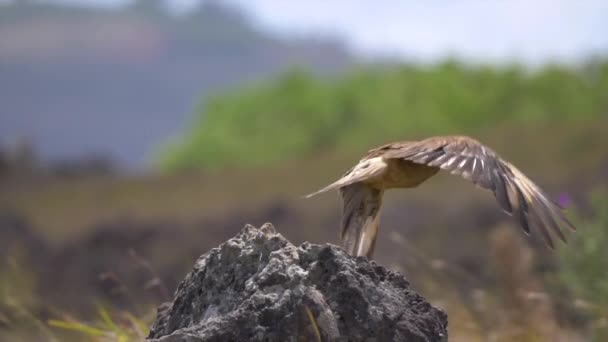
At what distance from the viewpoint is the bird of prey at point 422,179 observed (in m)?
4.27

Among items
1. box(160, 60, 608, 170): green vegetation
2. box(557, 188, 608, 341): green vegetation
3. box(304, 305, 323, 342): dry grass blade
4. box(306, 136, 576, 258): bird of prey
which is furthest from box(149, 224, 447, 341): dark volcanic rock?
box(160, 60, 608, 170): green vegetation

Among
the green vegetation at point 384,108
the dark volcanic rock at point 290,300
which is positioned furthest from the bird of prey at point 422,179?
the green vegetation at point 384,108

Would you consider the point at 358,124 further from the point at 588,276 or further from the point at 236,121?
the point at 588,276

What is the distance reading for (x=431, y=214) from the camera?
69.9 feet

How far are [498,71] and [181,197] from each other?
20.8m

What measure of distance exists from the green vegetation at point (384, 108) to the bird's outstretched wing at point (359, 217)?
33.9 meters

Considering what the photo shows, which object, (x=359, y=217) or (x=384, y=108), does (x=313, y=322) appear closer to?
(x=359, y=217)

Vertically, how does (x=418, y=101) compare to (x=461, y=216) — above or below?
above

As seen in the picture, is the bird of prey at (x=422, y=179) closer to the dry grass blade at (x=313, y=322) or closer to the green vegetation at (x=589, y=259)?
the dry grass blade at (x=313, y=322)

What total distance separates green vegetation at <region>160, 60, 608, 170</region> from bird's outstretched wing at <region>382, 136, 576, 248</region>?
3386cm

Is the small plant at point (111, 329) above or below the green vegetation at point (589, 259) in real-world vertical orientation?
below

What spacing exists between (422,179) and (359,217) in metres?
0.31

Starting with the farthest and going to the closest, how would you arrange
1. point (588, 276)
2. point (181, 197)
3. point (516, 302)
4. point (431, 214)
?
point (181, 197) → point (431, 214) → point (588, 276) → point (516, 302)

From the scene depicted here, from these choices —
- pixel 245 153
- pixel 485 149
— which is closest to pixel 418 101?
pixel 245 153
